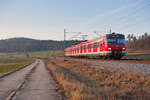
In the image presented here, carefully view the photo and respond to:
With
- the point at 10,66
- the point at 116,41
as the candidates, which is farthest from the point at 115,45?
the point at 10,66

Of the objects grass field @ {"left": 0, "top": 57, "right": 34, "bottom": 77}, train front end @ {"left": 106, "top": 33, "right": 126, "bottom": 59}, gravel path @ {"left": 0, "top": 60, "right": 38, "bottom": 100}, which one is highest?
train front end @ {"left": 106, "top": 33, "right": 126, "bottom": 59}

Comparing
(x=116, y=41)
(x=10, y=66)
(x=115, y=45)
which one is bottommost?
(x=10, y=66)

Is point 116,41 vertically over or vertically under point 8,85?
over

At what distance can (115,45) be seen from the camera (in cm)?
2370

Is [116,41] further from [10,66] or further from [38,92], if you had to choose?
[10,66]

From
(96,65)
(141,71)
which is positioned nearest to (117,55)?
(96,65)

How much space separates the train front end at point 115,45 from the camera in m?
23.3

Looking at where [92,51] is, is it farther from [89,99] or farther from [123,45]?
[89,99]

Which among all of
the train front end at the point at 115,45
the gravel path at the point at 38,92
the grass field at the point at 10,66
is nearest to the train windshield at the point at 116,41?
the train front end at the point at 115,45

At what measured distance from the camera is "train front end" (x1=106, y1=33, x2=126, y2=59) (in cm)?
2333

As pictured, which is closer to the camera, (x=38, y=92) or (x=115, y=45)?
(x=38, y=92)

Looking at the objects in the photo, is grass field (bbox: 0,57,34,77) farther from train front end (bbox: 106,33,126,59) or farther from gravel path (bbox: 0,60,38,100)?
train front end (bbox: 106,33,126,59)

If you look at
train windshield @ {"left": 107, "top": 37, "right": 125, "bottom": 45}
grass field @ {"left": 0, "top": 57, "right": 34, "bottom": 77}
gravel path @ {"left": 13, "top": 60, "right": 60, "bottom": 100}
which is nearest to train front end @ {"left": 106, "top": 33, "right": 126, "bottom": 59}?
train windshield @ {"left": 107, "top": 37, "right": 125, "bottom": 45}

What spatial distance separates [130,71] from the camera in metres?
14.3
